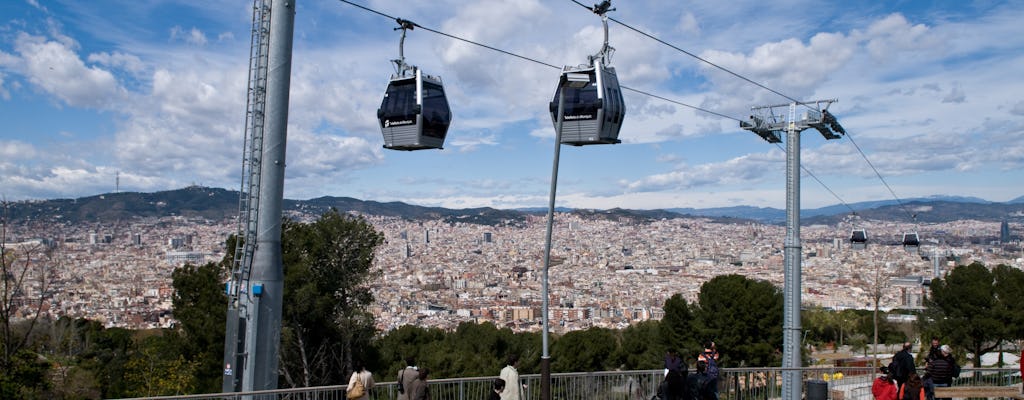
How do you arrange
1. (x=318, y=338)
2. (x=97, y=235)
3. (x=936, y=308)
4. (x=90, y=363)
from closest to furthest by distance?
(x=318, y=338) < (x=90, y=363) < (x=936, y=308) < (x=97, y=235)

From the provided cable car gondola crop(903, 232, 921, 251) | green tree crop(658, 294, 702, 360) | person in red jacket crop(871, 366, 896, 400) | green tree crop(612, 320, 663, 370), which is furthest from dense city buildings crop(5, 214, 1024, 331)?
person in red jacket crop(871, 366, 896, 400)

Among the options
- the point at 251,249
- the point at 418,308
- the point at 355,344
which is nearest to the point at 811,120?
the point at 355,344

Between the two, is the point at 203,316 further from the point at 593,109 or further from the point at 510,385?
the point at 510,385

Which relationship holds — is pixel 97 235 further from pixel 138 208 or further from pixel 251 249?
pixel 251 249

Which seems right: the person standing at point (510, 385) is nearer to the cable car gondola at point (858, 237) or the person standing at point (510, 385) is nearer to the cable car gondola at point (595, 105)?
the cable car gondola at point (595, 105)

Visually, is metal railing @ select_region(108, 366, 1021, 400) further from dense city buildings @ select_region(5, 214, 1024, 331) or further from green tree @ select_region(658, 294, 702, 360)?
green tree @ select_region(658, 294, 702, 360)

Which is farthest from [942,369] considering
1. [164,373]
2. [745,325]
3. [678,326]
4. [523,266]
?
[523,266]
